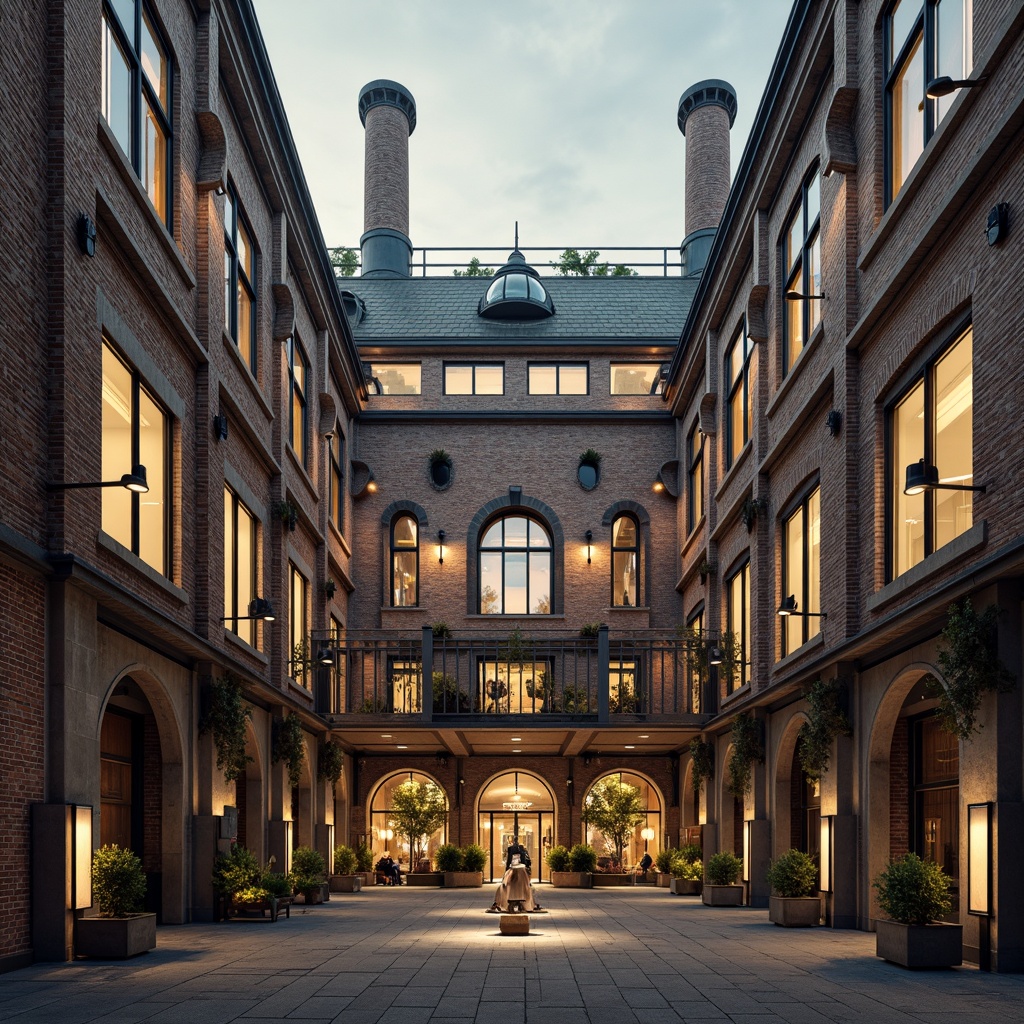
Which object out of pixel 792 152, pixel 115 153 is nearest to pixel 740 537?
pixel 792 152

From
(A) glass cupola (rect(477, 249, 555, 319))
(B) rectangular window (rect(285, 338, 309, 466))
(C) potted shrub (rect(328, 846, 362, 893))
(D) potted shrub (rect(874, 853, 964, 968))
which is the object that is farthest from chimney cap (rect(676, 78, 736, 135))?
(D) potted shrub (rect(874, 853, 964, 968))

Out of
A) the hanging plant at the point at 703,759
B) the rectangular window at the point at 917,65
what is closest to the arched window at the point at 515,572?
the hanging plant at the point at 703,759

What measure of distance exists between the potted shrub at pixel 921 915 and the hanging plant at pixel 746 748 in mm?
11097

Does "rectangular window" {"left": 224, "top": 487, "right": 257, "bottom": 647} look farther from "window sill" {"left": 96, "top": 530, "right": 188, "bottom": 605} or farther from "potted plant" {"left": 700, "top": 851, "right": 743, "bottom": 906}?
"potted plant" {"left": 700, "top": 851, "right": 743, "bottom": 906}

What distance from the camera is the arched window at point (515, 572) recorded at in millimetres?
36656

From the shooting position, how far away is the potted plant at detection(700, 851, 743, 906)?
24.6m

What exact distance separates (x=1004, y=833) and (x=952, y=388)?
4936 mm

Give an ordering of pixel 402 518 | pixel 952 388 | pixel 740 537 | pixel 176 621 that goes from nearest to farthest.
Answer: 1. pixel 952 388
2. pixel 176 621
3. pixel 740 537
4. pixel 402 518

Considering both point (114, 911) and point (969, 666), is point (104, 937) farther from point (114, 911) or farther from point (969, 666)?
point (969, 666)

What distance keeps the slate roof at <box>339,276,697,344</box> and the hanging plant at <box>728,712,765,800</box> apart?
15636 millimetres

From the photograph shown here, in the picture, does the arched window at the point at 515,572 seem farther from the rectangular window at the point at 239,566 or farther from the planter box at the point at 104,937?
the planter box at the point at 104,937

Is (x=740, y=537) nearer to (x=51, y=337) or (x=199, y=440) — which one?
(x=199, y=440)

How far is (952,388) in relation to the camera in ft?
48.0

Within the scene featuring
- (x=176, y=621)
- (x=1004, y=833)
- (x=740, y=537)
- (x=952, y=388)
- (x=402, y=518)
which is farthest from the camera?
(x=402, y=518)
